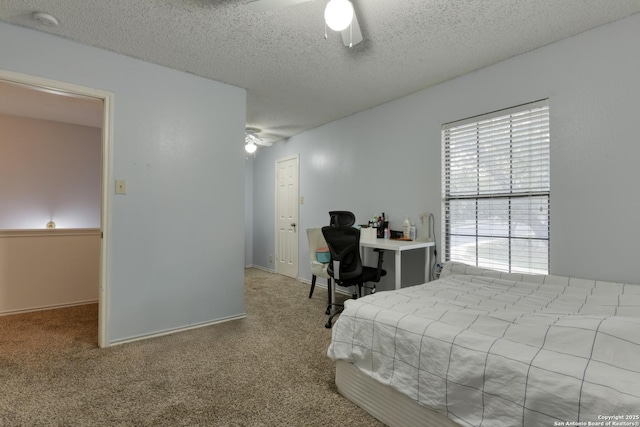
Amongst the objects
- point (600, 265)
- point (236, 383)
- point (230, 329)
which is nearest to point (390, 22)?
point (600, 265)

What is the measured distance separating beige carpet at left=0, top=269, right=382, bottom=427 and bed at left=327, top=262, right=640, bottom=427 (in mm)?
336

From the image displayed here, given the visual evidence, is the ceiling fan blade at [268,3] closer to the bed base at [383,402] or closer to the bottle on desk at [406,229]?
the bed base at [383,402]

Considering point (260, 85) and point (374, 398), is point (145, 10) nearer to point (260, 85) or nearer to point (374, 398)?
point (260, 85)

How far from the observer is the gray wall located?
8.30 feet

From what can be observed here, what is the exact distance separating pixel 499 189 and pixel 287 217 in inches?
134

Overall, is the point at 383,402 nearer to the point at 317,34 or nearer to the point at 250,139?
the point at 317,34

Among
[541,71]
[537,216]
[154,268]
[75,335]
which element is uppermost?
[541,71]

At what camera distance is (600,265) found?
2.24 meters

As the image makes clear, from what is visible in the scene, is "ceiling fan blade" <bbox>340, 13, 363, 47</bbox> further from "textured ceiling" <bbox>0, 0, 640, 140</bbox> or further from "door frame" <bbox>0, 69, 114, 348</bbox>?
"door frame" <bbox>0, 69, 114, 348</bbox>

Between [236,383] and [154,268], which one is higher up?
[154,268]

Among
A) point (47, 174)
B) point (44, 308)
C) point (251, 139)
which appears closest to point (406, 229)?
point (251, 139)

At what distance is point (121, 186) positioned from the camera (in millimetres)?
2637

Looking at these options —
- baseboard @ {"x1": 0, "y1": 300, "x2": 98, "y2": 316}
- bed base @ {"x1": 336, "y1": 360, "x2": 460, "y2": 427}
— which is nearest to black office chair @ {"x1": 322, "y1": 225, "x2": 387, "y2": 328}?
bed base @ {"x1": 336, "y1": 360, "x2": 460, "y2": 427}

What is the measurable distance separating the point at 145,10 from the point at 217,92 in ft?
3.63
